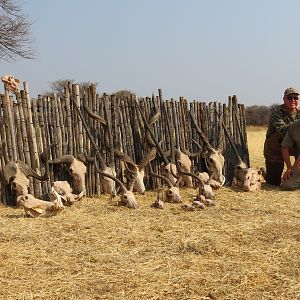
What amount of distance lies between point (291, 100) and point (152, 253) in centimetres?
503

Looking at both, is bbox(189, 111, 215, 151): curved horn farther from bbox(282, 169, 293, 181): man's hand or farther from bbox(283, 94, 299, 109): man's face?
bbox(283, 94, 299, 109): man's face

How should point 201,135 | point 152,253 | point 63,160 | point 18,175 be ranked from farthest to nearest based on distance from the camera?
point 201,135, point 63,160, point 18,175, point 152,253

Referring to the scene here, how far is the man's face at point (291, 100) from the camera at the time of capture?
326 inches

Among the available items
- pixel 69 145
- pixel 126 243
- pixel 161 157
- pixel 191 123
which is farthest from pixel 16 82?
pixel 126 243

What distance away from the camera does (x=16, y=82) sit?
705 cm

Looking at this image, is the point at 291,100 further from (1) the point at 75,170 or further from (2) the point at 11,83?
(2) the point at 11,83

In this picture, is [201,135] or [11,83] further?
[201,135]

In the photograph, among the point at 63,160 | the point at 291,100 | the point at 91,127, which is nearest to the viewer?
the point at 63,160

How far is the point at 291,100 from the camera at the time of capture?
830 cm

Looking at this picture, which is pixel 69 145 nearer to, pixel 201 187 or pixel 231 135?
pixel 201 187

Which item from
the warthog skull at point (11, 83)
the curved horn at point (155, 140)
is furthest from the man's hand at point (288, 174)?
the warthog skull at point (11, 83)

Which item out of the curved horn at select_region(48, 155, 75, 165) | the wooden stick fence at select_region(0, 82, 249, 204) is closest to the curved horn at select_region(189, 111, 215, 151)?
the wooden stick fence at select_region(0, 82, 249, 204)

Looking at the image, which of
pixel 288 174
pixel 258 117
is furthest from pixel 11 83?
pixel 258 117

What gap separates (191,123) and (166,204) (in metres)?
2.30
